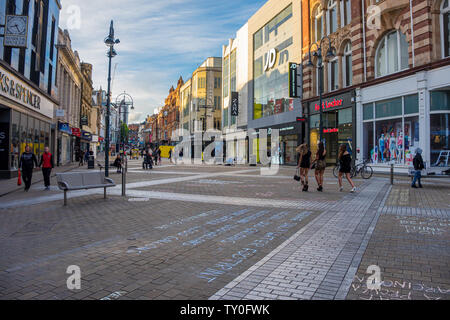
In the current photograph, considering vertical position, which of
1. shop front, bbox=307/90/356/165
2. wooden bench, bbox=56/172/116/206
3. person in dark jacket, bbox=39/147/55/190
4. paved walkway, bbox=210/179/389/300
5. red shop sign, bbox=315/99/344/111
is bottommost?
paved walkway, bbox=210/179/389/300

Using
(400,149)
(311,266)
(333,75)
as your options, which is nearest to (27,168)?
(311,266)

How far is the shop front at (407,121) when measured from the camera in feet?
54.4

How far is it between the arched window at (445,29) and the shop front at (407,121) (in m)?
1.26

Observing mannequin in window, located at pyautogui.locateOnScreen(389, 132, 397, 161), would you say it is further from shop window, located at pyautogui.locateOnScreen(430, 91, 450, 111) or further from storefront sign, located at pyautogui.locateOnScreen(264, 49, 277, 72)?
storefront sign, located at pyautogui.locateOnScreen(264, 49, 277, 72)

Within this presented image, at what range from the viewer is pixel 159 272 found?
3791mm

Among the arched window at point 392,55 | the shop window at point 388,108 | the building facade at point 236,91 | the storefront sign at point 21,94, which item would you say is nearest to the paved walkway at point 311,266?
the shop window at point 388,108

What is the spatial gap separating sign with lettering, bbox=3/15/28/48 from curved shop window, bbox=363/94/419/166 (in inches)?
795

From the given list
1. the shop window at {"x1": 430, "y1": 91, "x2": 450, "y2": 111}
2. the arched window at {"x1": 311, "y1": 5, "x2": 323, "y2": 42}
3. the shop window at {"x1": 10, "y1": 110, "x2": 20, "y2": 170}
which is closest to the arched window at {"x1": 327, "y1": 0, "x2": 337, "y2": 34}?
the arched window at {"x1": 311, "y1": 5, "x2": 323, "y2": 42}

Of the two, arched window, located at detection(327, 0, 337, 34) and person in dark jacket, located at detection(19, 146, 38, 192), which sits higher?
arched window, located at detection(327, 0, 337, 34)

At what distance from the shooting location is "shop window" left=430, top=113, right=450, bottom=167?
1650cm

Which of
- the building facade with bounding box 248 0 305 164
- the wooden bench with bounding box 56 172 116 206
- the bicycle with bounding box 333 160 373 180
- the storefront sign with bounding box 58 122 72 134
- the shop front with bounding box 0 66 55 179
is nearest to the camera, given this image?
the wooden bench with bounding box 56 172 116 206

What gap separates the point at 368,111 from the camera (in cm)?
2117

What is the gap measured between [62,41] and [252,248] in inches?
1326

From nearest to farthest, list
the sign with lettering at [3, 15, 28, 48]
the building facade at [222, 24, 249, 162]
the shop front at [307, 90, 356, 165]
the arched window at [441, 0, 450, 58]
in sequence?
the sign with lettering at [3, 15, 28, 48]
the arched window at [441, 0, 450, 58]
the shop front at [307, 90, 356, 165]
the building facade at [222, 24, 249, 162]
